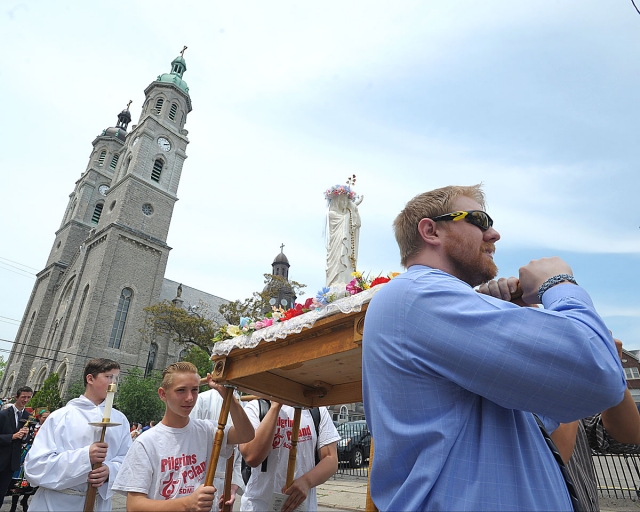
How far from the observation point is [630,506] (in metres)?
6.55

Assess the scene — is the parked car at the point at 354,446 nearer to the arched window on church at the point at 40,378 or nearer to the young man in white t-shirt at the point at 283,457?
the young man in white t-shirt at the point at 283,457

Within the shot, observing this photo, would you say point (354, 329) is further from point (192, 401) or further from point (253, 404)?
point (253, 404)

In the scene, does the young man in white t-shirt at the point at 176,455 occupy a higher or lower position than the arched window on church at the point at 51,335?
lower

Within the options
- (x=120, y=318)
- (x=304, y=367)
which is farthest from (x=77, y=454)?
(x=120, y=318)

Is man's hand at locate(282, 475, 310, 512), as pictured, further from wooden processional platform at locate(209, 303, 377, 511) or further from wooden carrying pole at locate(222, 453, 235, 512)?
wooden carrying pole at locate(222, 453, 235, 512)

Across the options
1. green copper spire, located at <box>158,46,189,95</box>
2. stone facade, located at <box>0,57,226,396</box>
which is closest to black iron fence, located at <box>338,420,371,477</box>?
stone facade, located at <box>0,57,226,396</box>

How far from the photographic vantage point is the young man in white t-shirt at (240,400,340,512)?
10.3ft

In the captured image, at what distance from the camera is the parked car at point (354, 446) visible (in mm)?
13938

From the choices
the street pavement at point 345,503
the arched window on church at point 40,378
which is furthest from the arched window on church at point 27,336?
the street pavement at point 345,503

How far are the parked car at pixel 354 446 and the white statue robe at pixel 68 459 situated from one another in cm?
1150

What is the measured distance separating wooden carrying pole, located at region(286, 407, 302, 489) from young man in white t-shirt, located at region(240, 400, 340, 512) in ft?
0.20

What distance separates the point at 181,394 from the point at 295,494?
1.08 meters

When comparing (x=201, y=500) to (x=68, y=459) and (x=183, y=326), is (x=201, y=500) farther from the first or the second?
(x=183, y=326)

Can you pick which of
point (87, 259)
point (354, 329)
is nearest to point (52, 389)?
point (87, 259)
